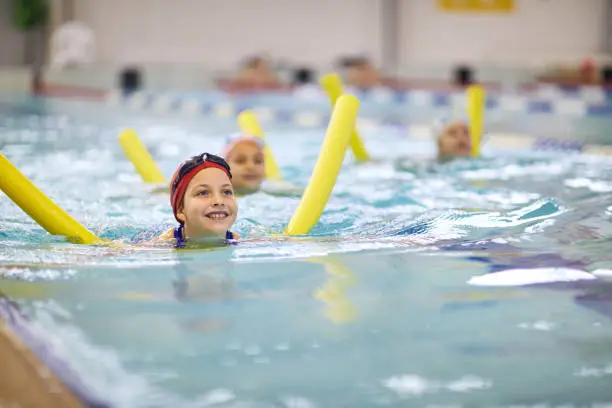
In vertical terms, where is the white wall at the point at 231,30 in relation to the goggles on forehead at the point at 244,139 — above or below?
above

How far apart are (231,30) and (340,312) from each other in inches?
634

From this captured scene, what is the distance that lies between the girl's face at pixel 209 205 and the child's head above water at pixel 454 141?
361cm

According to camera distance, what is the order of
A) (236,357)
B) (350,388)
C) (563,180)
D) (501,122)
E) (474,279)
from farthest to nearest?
(501,122), (563,180), (474,279), (236,357), (350,388)

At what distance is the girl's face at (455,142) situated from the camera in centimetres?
661

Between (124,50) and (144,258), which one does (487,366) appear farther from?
(124,50)

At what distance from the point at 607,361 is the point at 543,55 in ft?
54.0

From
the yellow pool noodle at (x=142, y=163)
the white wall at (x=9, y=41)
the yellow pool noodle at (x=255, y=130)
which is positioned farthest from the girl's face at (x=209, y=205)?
the white wall at (x=9, y=41)

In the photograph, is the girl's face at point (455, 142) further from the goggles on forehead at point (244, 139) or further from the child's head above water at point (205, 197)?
the child's head above water at point (205, 197)

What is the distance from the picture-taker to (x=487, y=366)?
6.29ft

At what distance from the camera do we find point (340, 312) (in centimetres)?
221

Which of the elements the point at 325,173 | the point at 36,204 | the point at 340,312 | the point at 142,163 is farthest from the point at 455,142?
the point at 340,312

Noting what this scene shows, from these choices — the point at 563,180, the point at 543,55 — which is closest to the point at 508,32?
the point at 543,55

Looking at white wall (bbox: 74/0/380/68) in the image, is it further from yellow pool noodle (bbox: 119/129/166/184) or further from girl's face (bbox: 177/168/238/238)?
girl's face (bbox: 177/168/238/238)

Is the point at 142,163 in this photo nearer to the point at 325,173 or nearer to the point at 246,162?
the point at 246,162
